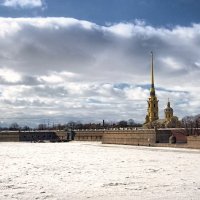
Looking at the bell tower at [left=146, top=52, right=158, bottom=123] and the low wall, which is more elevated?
the bell tower at [left=146, top=52, right=158, bottom=123]

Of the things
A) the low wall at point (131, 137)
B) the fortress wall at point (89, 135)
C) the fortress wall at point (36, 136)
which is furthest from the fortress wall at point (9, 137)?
the low wall at point (131, 137)

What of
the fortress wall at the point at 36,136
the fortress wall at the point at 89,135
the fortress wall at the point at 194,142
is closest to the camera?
the fortress wall at the point at 194,142

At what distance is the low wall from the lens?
6825cm

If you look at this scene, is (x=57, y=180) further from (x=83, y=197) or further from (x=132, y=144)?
(x=132, y=144)

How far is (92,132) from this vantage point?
95.3 meters

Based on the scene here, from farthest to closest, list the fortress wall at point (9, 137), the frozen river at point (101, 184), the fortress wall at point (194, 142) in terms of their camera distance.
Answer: the fortress wall at point (9, 137)
the fortress wall at point (194, 142)
the frozen river at point (101, 184)

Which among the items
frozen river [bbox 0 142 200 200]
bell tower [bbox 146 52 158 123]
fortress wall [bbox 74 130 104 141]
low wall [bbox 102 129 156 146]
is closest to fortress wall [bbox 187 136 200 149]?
low wall [bbox 102 129 156 146]

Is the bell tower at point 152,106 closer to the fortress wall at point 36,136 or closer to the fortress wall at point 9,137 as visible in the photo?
the fortress wall at point 36,136

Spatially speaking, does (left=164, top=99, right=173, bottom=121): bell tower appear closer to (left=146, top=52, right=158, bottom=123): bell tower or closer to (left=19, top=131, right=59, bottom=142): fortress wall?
(left=146, top=52, right=158, bottom=123): bell tower

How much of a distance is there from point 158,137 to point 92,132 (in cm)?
2991

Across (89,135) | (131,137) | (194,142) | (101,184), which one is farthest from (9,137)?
(101,184)

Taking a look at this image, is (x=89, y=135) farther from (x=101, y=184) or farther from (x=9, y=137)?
(x=101, y=184)

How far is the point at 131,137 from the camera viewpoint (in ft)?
241

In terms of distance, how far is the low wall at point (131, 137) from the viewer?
68250mm
